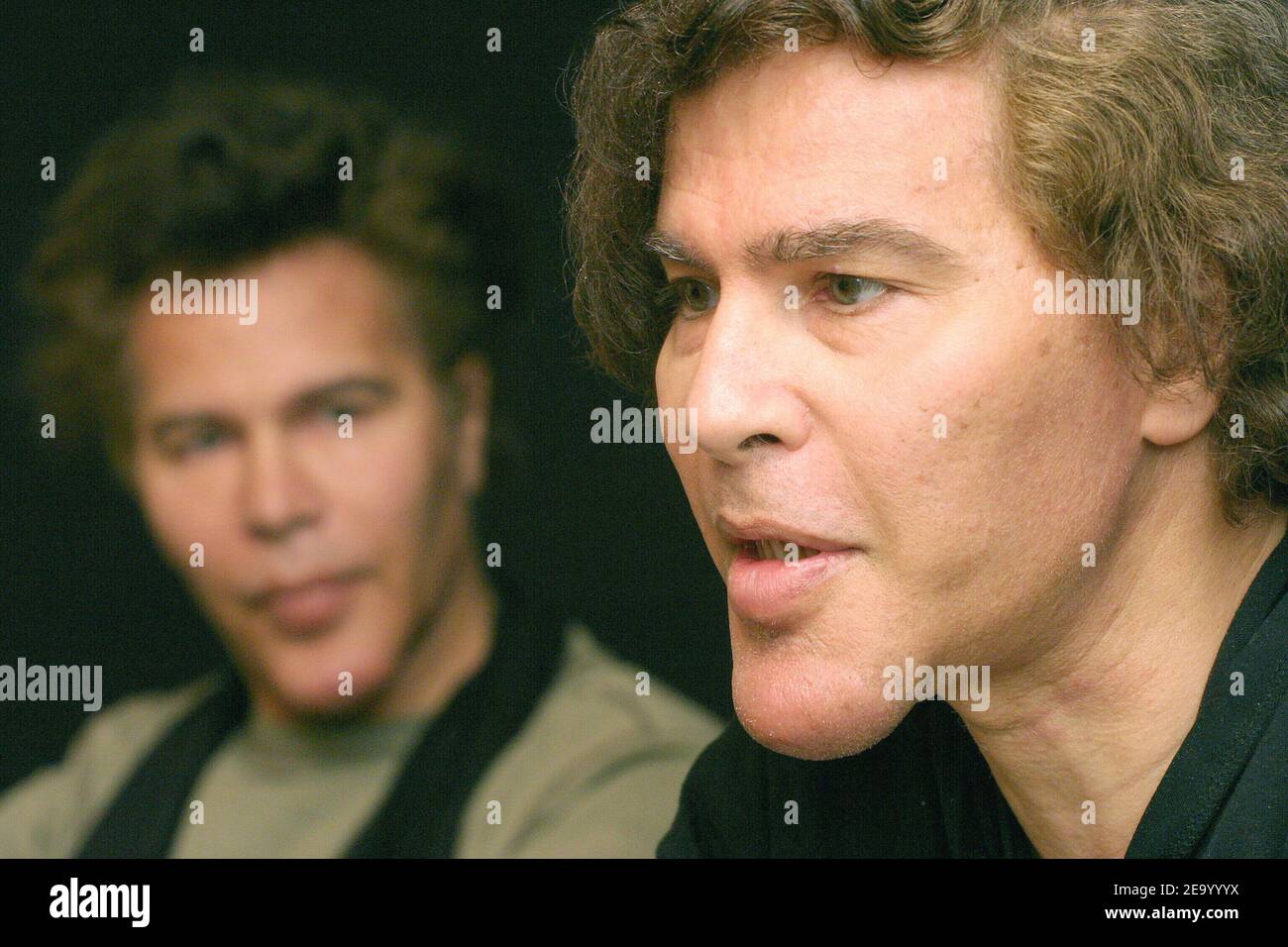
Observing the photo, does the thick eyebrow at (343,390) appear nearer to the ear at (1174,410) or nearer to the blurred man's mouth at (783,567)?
the blurred man's mouth at (783,567)

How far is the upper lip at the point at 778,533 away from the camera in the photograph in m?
1.46

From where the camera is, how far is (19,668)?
88.9 inches

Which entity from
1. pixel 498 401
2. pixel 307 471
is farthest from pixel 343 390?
pixel 498 401

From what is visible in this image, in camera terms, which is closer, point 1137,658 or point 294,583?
point 1137,658

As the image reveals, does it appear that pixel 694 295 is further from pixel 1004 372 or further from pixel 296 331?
pixel 296 331

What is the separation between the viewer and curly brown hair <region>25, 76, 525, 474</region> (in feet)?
7.02

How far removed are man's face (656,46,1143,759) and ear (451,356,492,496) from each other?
2.42 ft

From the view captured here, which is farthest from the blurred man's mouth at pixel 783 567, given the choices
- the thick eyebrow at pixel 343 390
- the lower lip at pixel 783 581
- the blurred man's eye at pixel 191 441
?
the blurred man's eye at pixel 191 441

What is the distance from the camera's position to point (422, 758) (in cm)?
216

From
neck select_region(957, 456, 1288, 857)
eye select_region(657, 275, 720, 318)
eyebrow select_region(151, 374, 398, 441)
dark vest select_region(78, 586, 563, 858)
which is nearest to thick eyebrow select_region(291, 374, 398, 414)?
eyebrow select_region(151, 374, 398, 441)

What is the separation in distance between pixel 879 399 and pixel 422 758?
110cm
